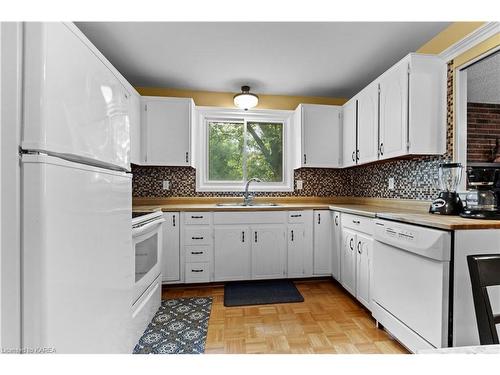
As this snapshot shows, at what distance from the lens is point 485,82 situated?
92.4 inches

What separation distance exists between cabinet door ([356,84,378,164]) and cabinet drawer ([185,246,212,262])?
1.95 m

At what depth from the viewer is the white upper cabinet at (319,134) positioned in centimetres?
294

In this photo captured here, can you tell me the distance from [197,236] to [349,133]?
2.13 m

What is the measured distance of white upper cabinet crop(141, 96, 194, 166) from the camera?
274cm

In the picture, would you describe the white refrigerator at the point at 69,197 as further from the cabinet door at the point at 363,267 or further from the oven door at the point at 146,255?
the cabinet door at the point at 363,267

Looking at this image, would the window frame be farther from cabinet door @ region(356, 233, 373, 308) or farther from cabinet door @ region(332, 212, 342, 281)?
cabinet door @ region(356, 233, 373, 308)

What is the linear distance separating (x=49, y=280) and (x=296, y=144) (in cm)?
285

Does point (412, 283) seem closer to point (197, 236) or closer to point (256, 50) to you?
point (197, 236)

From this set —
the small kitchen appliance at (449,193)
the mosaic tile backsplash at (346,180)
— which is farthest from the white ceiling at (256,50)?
the small kitchen appliance at (449,193)

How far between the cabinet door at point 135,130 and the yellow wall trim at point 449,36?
2.79 m

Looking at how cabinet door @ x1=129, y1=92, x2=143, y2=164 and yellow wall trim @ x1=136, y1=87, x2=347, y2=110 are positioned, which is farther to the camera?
yellow wall trim @ x1=136, y1=87, x2=347, y2=110

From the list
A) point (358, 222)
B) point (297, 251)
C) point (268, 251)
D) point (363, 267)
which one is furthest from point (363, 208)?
point (268, 251)

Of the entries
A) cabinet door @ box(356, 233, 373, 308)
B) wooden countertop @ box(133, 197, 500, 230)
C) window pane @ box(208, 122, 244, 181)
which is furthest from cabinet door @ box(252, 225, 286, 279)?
window pane @ box(208, 122, 244, 181)

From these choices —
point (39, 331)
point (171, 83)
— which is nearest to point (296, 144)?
point (171, 83)
